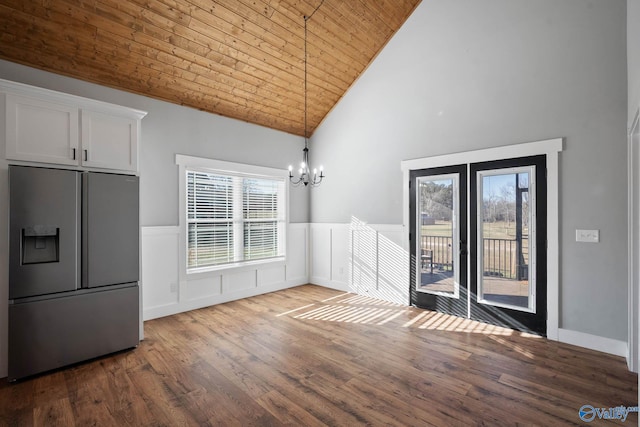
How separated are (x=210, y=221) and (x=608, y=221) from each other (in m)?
4.87

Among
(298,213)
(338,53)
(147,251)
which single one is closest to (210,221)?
(147,251)

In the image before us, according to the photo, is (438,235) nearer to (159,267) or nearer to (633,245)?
(633,245)

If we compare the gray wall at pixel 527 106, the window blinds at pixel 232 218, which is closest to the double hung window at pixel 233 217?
the window blinds at pixel 232 218

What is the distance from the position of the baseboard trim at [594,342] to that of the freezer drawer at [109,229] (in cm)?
461

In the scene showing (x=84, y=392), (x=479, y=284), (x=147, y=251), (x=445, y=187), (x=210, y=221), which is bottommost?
(x=84, y=392)

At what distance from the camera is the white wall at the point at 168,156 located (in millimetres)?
3709

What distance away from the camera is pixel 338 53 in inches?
186

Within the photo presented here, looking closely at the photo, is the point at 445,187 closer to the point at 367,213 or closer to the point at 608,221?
the point at 367,213

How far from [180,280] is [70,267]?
63.5 inches

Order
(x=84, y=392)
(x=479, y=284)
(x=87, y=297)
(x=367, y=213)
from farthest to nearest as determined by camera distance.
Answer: (x=367, y=213) < (x=479, y=284) < (x=87, y=297) < (x=84, y=392)

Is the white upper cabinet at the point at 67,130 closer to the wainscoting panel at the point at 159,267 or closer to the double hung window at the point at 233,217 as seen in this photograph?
the wainscoting panel at the point at 159,267

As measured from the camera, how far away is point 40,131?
8.98 feet

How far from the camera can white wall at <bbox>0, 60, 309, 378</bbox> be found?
12.2 feet

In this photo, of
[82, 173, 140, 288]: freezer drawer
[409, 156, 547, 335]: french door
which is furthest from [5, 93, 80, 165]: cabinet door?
[409, 156, 547, 335]: french door
